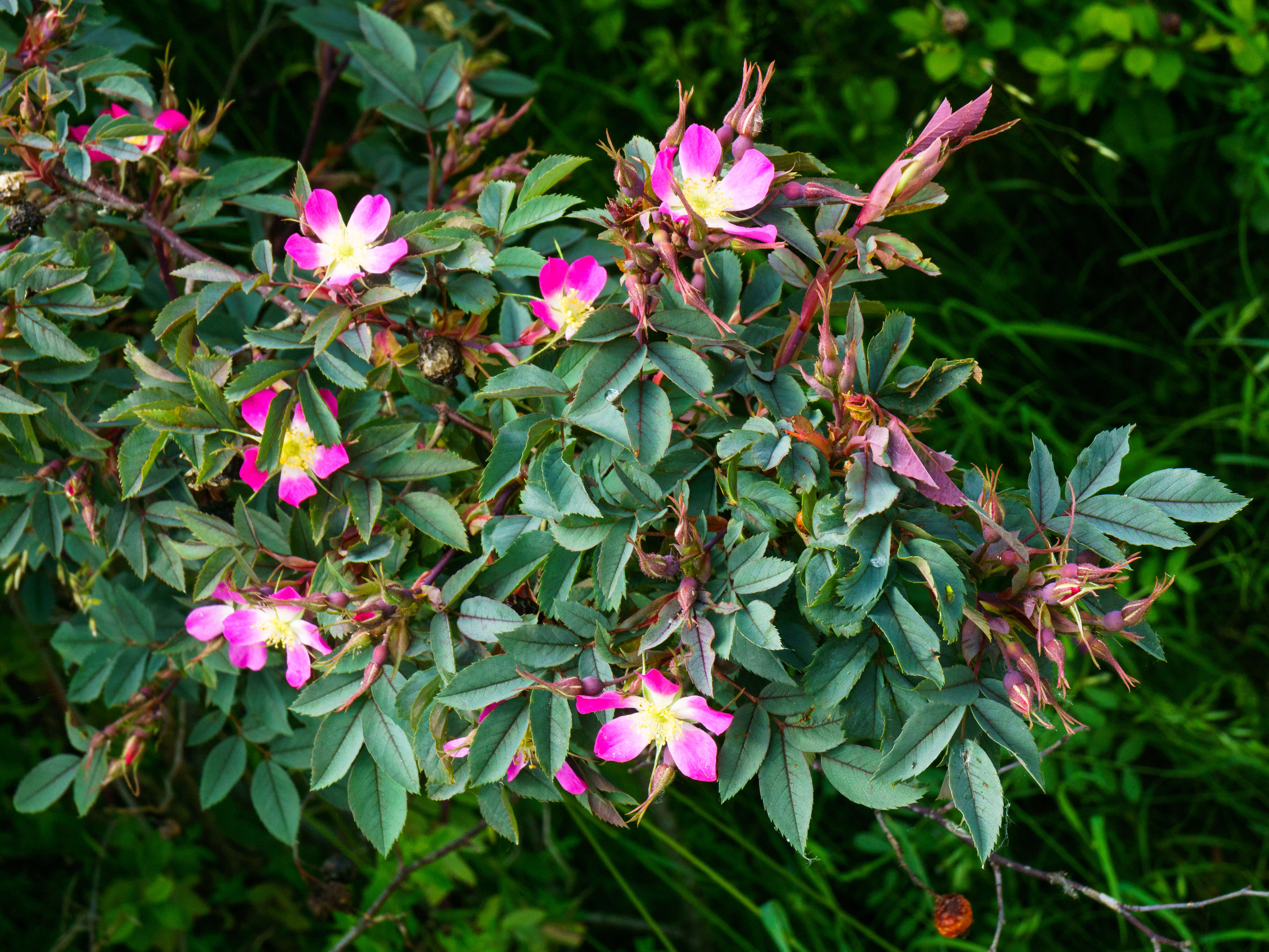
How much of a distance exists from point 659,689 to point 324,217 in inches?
16.7

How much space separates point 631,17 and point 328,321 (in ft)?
5.29

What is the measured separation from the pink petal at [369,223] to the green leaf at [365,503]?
Result: 7.5 inches

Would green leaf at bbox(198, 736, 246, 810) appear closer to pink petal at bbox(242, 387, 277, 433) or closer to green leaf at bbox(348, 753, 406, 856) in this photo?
green leaf at bbox(348, 753, 406, 856)

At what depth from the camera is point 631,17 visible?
81.3 inches

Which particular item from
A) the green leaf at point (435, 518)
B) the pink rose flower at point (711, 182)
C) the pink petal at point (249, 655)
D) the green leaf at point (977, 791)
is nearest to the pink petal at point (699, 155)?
the pink rose flower at point (711, 182)

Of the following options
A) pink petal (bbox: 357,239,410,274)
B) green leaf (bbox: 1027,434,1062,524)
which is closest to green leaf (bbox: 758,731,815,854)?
green leaf (bbox: 1027,434,1062,524)

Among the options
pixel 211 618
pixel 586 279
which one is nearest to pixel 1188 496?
pixel 586 279

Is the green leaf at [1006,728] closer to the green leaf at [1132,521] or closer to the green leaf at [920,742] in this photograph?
the green leaf at [920,742]

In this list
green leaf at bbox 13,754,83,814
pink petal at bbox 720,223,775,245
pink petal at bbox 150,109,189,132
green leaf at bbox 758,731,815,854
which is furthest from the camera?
green leaf at bbox 13,754,83,814

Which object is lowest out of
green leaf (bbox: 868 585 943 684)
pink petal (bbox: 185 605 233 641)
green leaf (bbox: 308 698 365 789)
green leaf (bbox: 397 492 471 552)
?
green leaf (bbox: 308 698 365 789)

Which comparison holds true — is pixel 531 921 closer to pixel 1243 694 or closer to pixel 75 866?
pixel 75 866

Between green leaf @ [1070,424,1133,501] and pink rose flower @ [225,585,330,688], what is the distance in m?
0.59

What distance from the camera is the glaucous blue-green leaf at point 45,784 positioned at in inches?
42.3

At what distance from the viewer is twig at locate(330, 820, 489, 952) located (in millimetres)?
1102
